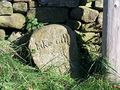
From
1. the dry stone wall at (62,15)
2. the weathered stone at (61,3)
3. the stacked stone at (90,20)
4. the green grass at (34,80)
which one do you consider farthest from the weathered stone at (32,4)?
the green grass at (34,80)

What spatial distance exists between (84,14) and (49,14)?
0.52m

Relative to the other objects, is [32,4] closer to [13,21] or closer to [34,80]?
[13,21]

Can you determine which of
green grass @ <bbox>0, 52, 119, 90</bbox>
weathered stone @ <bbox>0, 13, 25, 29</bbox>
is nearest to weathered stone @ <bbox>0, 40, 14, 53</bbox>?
green grass @ <bbox>0, 52, 119, 90</bbox>

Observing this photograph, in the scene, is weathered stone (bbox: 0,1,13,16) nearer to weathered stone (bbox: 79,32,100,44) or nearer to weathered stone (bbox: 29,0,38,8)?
weathered stone (bbox: 29,0,38,8)

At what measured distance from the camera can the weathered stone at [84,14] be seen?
6.12 m

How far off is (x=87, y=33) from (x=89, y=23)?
0.51 ft

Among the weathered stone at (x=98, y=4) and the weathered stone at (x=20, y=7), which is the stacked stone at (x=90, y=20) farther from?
the weathered stone at (x=20, y=7)

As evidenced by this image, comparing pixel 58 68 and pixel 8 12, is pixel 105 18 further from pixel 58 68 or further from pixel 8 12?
pixel 8 12

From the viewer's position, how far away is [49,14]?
6.19 m

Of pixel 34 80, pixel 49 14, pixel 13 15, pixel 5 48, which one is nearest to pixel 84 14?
pixel 49 14

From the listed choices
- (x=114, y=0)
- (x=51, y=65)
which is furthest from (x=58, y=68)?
(x=114, y=0)

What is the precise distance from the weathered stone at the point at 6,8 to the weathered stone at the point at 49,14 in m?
0.28

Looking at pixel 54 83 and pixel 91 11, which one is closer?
pixel 54 83

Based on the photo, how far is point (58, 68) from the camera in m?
5.34
